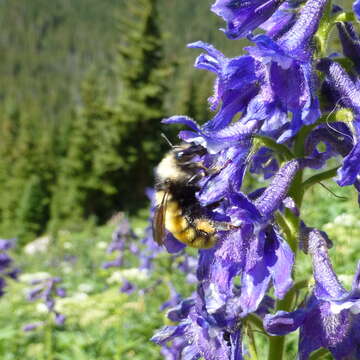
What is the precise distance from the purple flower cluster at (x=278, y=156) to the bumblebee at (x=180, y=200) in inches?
2.6

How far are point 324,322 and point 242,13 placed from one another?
40.4 inches

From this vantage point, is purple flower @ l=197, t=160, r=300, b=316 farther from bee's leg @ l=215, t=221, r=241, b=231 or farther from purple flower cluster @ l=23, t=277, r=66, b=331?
purple flower cluster @ l=23, t=277, r=66, b=331

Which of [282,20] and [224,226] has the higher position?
[282,20]

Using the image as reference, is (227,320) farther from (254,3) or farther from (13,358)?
(13,358)

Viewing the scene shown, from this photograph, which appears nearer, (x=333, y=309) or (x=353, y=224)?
(x=333, y=309)

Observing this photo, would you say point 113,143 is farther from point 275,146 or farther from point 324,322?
point 324,322

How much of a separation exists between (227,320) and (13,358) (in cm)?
356

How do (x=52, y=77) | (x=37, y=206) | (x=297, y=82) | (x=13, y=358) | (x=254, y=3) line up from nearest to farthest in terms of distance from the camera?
(x=297, y=82), (x=254, y=3), (x=13, y=358), (x=37, y=206), (x=52, y=77)

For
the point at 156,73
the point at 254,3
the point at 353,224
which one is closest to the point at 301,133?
the point at 254,3

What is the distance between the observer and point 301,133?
1.79m

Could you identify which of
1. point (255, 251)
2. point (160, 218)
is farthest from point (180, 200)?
point (255, 251)

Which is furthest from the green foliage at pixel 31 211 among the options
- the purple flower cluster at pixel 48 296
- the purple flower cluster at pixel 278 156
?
the purple flower cluster at pixel 278 156

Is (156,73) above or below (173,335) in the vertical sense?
above

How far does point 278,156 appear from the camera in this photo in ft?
6.32
